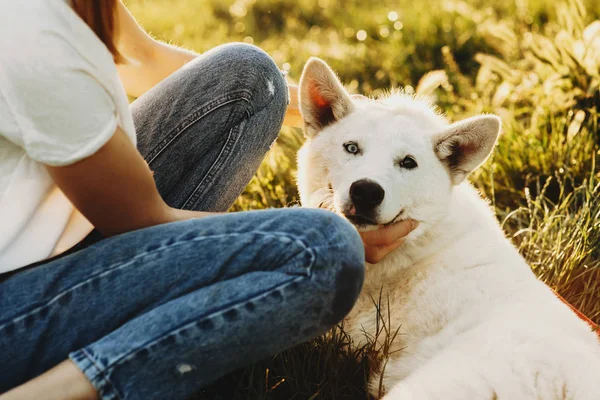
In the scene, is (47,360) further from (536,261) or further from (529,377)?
(536,261)

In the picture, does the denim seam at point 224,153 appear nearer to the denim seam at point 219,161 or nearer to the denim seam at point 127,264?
the denim seam at point 219,161

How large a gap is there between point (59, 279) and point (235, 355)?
559 mm

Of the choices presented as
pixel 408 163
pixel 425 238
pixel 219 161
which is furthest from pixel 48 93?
pixel 425 238

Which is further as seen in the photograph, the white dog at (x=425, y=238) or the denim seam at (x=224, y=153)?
the denim seam at (x=224, y=153)

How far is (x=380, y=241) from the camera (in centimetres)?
261

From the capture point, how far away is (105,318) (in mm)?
1839

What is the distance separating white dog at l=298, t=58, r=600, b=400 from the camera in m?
2.20

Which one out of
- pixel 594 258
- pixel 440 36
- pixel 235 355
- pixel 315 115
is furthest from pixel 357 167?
pixel 440 36

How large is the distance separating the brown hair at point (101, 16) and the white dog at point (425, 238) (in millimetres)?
1059

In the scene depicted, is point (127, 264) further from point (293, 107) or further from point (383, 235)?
point (293, 107)

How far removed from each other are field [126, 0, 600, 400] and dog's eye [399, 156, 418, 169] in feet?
2.45

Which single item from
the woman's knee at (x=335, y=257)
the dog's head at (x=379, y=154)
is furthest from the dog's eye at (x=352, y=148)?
the woman's knee at (x=335, y=257)

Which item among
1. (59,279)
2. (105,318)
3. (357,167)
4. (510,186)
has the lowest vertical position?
(510,186)

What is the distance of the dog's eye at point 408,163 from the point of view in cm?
264
